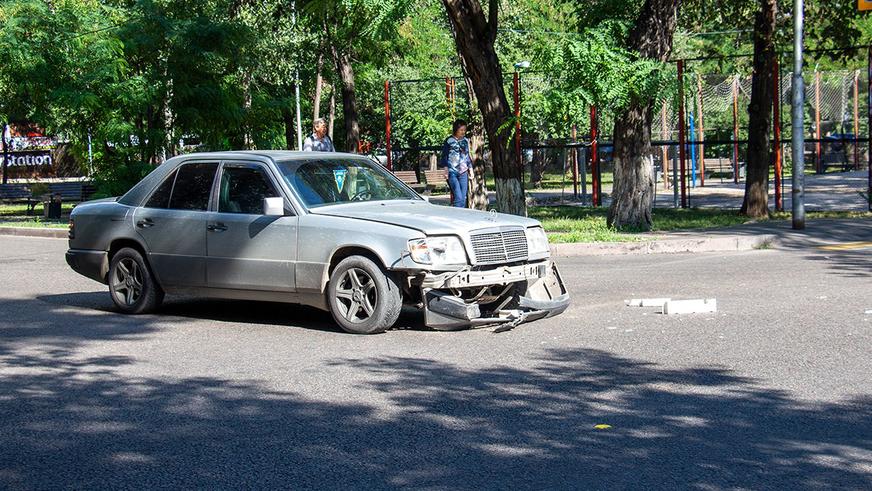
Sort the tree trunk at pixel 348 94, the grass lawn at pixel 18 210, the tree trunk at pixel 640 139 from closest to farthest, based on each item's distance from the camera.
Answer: the tree trunk at pixel 640 139
the grass lawn at pixel 18 210
the tree trunk at pixel 348 94

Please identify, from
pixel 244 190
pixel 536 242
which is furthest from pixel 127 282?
pixel 536 242

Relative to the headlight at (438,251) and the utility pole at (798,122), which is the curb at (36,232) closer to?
the utility pole at (798,122)

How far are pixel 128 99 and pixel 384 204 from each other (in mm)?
16366

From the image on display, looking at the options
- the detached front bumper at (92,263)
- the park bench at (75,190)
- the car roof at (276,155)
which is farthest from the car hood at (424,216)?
the park bench at (75,190)

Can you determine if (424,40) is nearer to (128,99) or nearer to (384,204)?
(128,99)

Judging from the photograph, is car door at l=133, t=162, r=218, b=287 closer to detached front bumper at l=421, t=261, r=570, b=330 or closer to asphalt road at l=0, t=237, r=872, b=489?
asphalt road at l=0, t=237, r=872, b=489

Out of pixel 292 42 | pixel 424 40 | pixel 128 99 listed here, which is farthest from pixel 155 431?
pixel 424 40

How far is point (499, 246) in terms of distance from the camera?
378 inches

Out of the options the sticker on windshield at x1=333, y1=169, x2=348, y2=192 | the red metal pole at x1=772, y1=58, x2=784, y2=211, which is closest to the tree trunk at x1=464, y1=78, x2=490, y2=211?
the red metal pole at x1=772, y1=58, x2=784, y2=211

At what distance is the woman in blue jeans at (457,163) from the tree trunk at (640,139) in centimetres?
307

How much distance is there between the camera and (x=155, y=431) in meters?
6.44

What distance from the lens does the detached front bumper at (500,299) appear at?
9305 millimetres

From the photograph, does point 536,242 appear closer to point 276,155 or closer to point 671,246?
point 276,155

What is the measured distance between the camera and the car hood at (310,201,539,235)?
30.9ft
